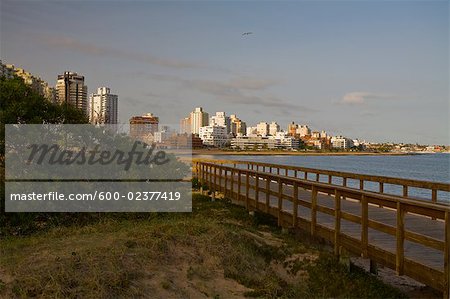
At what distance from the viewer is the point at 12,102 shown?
51.9ft

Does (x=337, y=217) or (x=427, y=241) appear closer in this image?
(x=427, y=241)

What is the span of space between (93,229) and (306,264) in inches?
233

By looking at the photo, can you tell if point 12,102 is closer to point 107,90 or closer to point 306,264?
point 306,264

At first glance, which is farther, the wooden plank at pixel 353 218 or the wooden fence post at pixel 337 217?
the wooden fence post at pixel 337 217

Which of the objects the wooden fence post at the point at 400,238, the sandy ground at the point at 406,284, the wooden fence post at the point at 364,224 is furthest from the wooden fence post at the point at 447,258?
the wooden fence post at the point at 364,224

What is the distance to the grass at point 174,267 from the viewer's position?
7.40 metres

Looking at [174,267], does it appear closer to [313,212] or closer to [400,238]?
[313,212]

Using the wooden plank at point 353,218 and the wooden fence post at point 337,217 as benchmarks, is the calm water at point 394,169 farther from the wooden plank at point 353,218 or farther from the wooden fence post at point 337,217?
the wooden plank at point 353,218

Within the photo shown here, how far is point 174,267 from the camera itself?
8.74m

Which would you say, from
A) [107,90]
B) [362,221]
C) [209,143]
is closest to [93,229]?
[362,221]

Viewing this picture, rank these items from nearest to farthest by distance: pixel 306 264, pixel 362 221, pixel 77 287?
pixel 77 287, pixel 362 221, pixel 306 264

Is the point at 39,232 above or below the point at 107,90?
below
